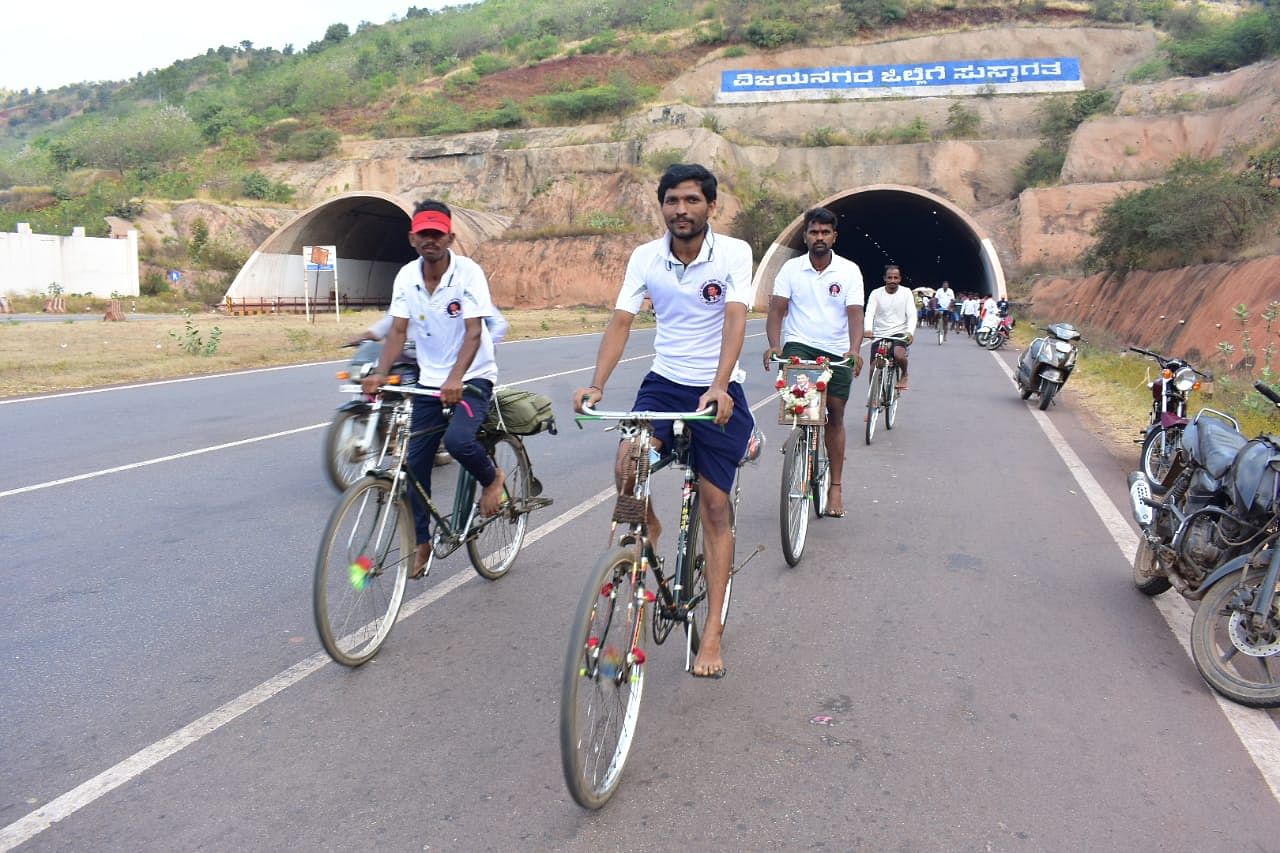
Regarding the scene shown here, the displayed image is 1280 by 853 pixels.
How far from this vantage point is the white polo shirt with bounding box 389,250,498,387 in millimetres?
5094

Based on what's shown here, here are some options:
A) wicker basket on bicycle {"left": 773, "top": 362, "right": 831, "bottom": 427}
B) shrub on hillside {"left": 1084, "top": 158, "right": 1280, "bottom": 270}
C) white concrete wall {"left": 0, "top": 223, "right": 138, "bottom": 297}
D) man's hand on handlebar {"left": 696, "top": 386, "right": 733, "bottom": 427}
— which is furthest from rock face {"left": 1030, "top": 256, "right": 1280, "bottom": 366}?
white concrete wall {"left": 0, "top": 223, "right": 138, "bottom": 297}

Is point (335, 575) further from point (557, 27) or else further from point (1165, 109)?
point (557, 27)

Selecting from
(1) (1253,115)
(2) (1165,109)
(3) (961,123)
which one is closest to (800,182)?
(3) (961,123)

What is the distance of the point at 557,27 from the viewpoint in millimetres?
109688

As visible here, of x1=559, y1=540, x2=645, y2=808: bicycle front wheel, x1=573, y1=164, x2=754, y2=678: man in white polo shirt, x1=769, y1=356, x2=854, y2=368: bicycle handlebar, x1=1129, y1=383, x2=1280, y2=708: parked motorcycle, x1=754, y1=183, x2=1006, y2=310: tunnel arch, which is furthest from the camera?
x1=754, y1=183, x2=1006, y2=310: tunnel arch

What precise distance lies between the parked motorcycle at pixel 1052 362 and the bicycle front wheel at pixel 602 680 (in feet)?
39.2

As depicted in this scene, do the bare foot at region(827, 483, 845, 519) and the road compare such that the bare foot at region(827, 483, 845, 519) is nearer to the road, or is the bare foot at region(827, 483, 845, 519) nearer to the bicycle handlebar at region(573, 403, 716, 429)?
the road

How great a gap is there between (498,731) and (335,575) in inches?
37.4

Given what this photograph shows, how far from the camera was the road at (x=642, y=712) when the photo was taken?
10.4 ft

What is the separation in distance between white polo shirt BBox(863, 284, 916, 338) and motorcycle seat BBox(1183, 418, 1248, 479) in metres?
4.93

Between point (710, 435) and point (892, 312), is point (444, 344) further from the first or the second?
point (892, 312)

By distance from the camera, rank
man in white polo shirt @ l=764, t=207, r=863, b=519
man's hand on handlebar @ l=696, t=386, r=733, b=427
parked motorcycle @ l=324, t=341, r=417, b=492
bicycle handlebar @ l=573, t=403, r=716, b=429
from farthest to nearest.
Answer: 1. parked motorcycle @ l=324, t=341, r=417, b=492
2. man in white polo shirt @ l=764, t=207, r=863, b=519
3. man's hand on handlebar @ l=696, t=386, r=733, b=427
4. bicycle handlebar @ l=573, t=403, r=716, b=429

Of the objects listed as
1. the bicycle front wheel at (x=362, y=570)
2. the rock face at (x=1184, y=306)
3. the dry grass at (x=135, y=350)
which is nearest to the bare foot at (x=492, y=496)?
the bicycle front wheel at (x=362, y=570)

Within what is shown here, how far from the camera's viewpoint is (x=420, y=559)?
4.80m
